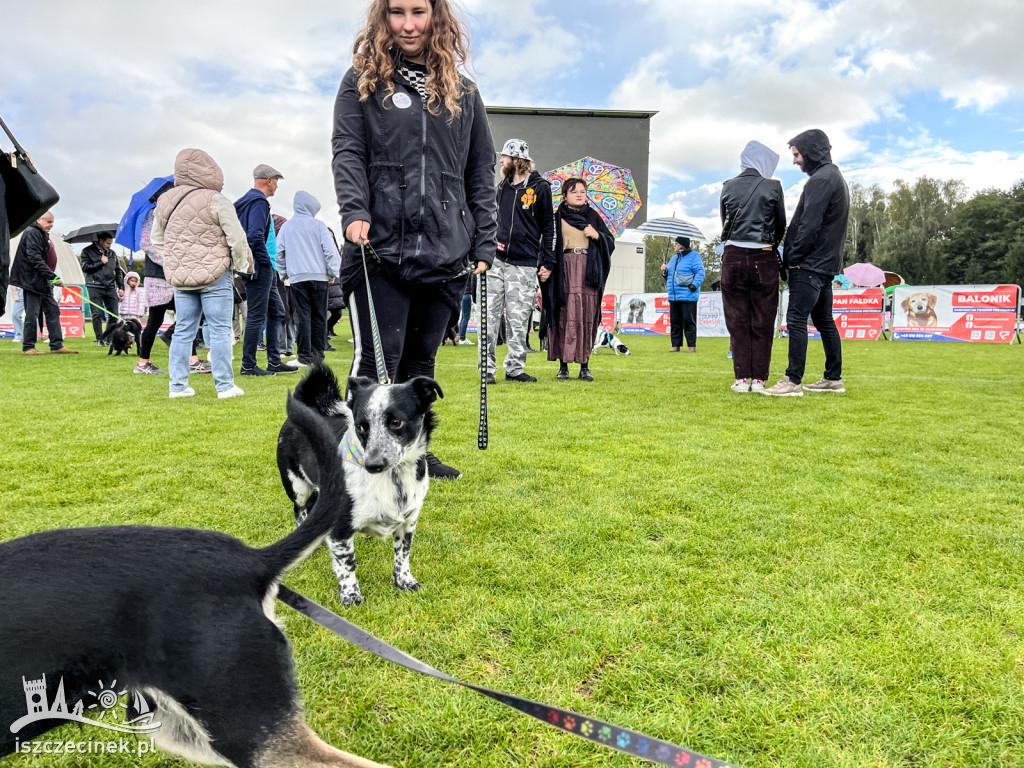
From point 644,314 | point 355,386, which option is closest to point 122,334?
point 355,386

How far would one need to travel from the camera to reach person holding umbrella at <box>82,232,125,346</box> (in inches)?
446

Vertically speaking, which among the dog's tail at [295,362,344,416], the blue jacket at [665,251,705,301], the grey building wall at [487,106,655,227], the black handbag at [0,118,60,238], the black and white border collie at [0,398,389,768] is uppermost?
the grey building wall at [487,106,655,227]

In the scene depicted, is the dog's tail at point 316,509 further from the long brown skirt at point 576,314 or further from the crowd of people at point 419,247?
the long brown skirt at point 576,314

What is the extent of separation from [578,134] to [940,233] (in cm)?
2746

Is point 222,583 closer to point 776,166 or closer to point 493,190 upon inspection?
point 493,190

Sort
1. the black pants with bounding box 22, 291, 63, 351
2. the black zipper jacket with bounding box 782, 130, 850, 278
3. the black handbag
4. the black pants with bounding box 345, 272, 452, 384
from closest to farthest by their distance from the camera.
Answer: the black handbag
the black pants with bounding box 345, 272, 452, 384
the black zipper jacket with bounding box 782, 130, 850, 278
the black pants with bounding box 22, 291, 63, 351

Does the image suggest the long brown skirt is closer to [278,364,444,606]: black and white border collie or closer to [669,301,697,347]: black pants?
[278,364,444,606]: black and white border collie

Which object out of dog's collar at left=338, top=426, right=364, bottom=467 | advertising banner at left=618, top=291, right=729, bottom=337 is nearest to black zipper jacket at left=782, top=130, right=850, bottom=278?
dog's collar at left=338, top=426, right=364, bottom=467

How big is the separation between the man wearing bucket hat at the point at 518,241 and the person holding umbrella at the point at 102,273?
819 cm

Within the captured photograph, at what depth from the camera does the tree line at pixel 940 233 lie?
39.4m

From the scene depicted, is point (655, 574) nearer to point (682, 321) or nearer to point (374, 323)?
point (374, 323)

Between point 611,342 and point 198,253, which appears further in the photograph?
point 611,342

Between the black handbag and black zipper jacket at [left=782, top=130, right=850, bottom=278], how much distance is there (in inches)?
247

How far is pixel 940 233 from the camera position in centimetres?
4350
